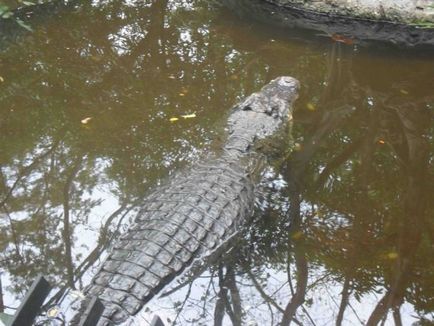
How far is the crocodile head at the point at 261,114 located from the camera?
4430 mm

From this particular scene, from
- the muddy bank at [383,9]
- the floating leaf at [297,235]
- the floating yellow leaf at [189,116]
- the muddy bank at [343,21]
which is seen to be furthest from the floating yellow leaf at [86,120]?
the muddy bank at [383,9]

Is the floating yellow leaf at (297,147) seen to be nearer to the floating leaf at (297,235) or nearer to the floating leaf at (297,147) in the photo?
the floating leaf at (297,147)

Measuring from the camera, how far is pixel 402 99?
18.8 ft

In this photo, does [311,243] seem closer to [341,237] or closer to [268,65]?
[341,237]

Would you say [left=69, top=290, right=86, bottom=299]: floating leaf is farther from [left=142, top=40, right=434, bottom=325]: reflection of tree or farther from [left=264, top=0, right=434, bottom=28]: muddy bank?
[left=264, top=0, right=434, bottom=28]: muddy bank

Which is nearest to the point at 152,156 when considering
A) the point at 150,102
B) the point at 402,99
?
the point at 150,102

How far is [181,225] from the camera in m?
3.31

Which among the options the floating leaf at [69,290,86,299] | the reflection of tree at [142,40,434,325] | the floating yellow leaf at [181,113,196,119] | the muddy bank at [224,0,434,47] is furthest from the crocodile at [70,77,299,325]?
the muddy bank at [224,0,434,47]

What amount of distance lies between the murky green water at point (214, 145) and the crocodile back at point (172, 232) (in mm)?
199

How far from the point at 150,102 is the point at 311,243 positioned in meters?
2.38

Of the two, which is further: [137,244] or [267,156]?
[267,156]

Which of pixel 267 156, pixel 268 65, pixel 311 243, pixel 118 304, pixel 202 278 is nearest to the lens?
pixel 118 304

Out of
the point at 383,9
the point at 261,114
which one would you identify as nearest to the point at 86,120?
the point at 261,114

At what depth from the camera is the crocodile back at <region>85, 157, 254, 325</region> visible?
2.93 meters
